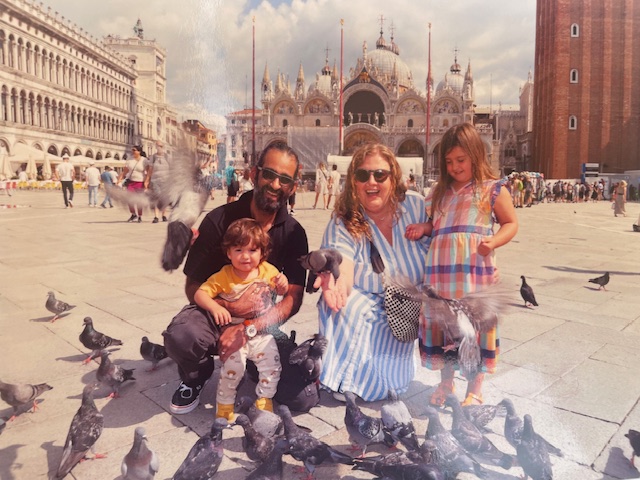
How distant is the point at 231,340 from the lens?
7.47 ft

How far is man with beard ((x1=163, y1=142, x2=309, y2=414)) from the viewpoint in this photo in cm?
227

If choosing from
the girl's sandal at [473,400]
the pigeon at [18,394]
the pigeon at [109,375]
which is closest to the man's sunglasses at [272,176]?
the pigeon at [109,375]

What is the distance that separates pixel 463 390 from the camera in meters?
2.65

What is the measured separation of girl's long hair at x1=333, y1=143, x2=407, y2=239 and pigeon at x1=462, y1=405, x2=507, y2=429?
0.92 m

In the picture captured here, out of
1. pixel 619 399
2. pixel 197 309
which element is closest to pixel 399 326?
pixel 197 309

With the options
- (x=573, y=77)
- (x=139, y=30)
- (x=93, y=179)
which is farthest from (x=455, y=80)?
(x=139, y=30)

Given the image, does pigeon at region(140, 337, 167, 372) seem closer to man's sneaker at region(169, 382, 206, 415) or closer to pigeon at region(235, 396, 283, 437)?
man's sneaker at region(169, 382, 206, 415)

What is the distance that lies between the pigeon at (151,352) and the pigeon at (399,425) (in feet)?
4.80

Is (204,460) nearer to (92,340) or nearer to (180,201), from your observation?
(180,201)

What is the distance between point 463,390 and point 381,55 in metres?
69.7

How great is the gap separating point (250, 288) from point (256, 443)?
2.31 feet

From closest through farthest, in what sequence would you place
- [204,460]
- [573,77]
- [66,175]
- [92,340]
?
[204,460], [92,340], [66,175], [573,77]

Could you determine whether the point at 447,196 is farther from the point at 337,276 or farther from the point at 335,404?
the point at 335,404

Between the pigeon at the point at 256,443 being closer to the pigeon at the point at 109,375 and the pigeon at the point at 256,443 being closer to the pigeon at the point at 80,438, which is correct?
the pigeon at the point at 80,438
